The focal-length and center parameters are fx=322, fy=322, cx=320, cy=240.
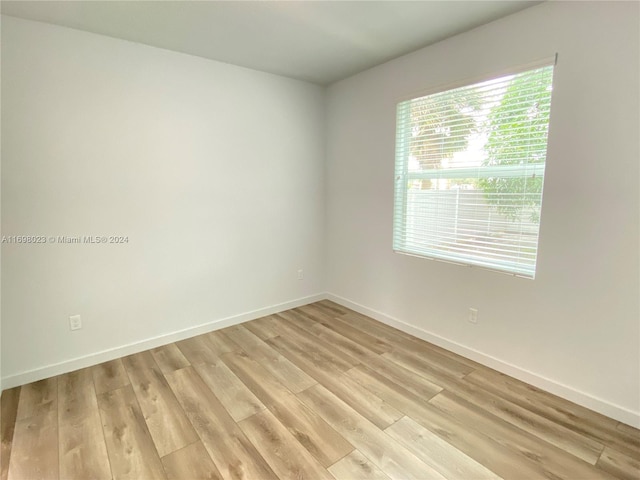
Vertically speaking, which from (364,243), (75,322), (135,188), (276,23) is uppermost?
(276,23)

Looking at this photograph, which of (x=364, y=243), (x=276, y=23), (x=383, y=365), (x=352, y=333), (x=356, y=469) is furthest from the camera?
(x=364, y=243)

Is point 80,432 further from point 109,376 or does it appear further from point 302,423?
point 302,423

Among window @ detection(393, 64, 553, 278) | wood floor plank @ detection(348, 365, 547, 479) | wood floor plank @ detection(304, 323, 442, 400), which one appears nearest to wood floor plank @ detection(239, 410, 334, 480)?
wood floor plank @ detection(348, 365, 547, 479)

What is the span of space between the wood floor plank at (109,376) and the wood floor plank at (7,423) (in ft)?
1.38

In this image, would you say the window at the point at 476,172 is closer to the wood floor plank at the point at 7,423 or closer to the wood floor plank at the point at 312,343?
the wood floor plank at the point at 312,343

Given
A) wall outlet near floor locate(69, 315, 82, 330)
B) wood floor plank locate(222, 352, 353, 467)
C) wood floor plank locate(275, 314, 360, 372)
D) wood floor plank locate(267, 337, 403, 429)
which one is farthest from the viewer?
wood floor plank locate(275, 314, 360, 372)

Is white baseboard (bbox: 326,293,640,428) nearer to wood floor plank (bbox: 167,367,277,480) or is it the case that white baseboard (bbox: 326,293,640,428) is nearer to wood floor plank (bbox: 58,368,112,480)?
wood floor plank (bbox: 167,367,277,480)

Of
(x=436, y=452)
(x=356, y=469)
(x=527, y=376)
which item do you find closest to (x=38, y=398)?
(x=356, y=469)

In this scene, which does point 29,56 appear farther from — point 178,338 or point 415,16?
point 415,16

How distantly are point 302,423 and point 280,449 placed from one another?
0.22m

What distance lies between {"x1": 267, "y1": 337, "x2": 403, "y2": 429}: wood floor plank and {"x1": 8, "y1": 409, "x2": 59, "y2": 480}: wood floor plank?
58.9 inches

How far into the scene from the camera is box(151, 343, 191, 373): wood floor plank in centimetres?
250

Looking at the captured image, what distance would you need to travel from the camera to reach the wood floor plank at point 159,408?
176 centimetres

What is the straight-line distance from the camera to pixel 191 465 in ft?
5.25
